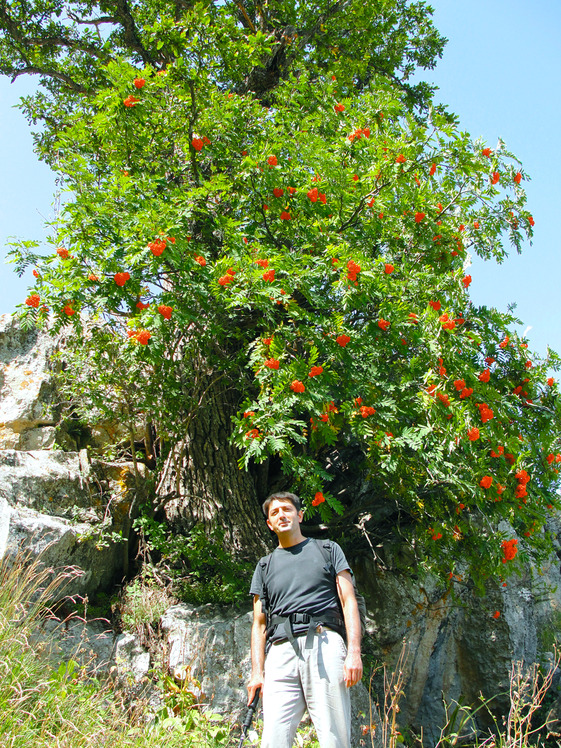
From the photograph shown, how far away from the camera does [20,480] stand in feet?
14.1

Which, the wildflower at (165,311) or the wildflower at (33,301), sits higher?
the wildflower at (33,301)

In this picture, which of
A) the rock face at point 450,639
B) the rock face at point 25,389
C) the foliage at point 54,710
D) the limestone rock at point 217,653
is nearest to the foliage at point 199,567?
the limestone rock at point 217,653

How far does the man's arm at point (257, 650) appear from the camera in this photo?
2.55 m

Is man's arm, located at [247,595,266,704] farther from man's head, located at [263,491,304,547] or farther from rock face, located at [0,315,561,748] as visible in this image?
rock face, located at [0,315,561,748]

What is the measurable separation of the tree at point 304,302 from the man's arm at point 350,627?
0.98 m

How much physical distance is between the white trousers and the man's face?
1.71 ft

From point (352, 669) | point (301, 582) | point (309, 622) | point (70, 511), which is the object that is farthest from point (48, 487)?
point (352, 669)

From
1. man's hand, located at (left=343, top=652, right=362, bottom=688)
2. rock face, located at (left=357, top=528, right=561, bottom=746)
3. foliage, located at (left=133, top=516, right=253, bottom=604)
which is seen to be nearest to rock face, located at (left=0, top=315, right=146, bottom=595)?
foliage, located at (left=133, top=516, right=253, bottom=604)

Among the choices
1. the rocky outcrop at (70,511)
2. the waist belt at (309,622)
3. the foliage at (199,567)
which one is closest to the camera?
the waist belt at (309,622)

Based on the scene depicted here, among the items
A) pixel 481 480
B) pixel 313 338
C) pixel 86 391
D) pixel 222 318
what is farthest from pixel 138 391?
pixel 481 480

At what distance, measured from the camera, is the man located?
2.34 m

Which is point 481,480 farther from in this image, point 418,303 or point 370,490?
point 370,490

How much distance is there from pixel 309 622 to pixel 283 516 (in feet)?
1.71

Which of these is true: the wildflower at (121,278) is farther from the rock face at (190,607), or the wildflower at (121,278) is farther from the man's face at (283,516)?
the rock face at (190,607)
